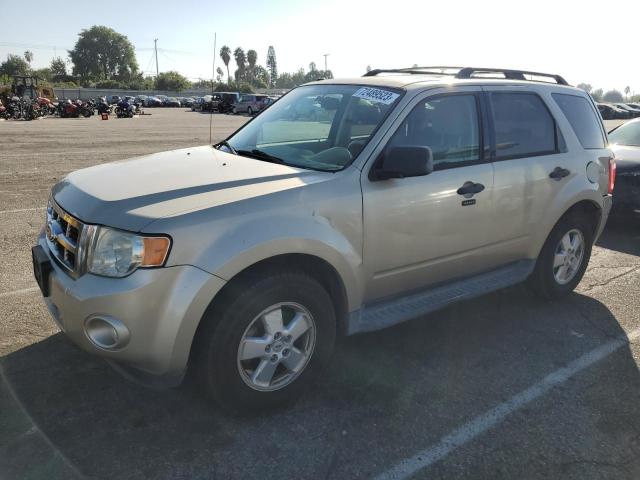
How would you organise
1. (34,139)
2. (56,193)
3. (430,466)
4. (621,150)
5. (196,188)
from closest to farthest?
(430,466), (196,188), (56,193), (621,150), (34,139)

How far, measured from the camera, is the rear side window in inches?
181

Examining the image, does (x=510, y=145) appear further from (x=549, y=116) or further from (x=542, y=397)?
(x=542, y=397)

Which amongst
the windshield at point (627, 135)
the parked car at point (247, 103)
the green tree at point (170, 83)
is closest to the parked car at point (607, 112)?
the parked car at point (247, 103)

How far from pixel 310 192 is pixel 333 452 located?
1354mm

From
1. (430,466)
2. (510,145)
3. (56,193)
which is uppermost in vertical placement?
(510,145)

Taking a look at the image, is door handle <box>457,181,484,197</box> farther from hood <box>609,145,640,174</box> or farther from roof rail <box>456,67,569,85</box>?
hood <box>609,145,640,174</box>

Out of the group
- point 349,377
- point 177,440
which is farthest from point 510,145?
point 177,440

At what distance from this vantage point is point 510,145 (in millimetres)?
4062

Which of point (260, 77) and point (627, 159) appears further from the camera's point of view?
point (260, 77)

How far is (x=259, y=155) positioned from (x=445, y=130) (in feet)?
4.19

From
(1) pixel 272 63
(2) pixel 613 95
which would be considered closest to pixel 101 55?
(1) pixel 272 63

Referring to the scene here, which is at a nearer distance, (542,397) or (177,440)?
(177,440)

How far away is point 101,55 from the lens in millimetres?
135250

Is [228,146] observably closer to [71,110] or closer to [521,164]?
[521,164]
